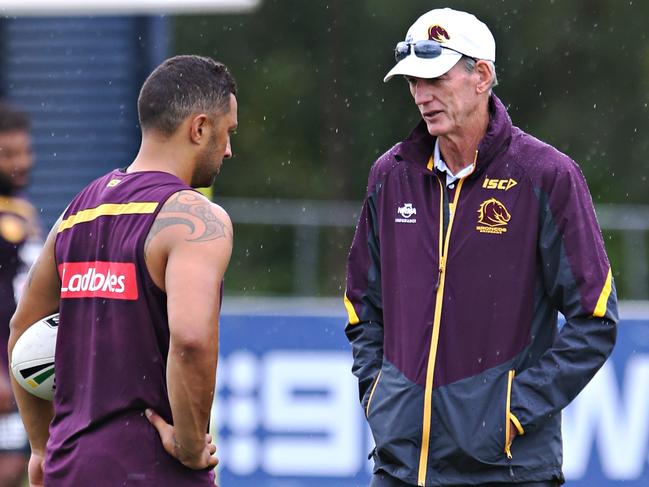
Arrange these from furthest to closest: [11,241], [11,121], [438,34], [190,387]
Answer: [11,121], [11,241], [438,34], [190,387]

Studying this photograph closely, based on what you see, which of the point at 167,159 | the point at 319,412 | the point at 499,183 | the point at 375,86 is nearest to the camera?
the point at 167,159

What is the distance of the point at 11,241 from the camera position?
7.82 metres

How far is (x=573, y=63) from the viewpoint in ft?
Answer: 84.5

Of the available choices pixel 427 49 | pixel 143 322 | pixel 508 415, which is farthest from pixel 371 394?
pixel 427 49

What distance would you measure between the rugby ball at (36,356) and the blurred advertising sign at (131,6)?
392cm

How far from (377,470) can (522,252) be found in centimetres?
99

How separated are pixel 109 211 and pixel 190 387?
0.65 meters

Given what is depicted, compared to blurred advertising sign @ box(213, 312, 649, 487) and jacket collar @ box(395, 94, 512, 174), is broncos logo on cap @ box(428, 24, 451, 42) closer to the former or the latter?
jacket collar @ box(395, 94, 512, 174)

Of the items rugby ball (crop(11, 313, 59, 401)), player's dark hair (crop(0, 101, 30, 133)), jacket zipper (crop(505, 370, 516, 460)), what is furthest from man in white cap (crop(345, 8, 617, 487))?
player's dark hair (crop(0, 101, 30, 133))

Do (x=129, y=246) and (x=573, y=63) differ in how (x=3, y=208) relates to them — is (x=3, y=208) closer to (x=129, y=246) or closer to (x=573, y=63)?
(x=129, y=246)

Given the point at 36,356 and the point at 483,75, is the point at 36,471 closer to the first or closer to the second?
the point at 36,356

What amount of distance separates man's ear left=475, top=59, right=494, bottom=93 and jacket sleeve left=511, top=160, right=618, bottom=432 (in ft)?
1.46

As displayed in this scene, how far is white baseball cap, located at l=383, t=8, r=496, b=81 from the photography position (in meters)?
4.82

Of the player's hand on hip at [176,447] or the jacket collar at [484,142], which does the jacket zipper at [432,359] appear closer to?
the jacket collar at [484,142]
